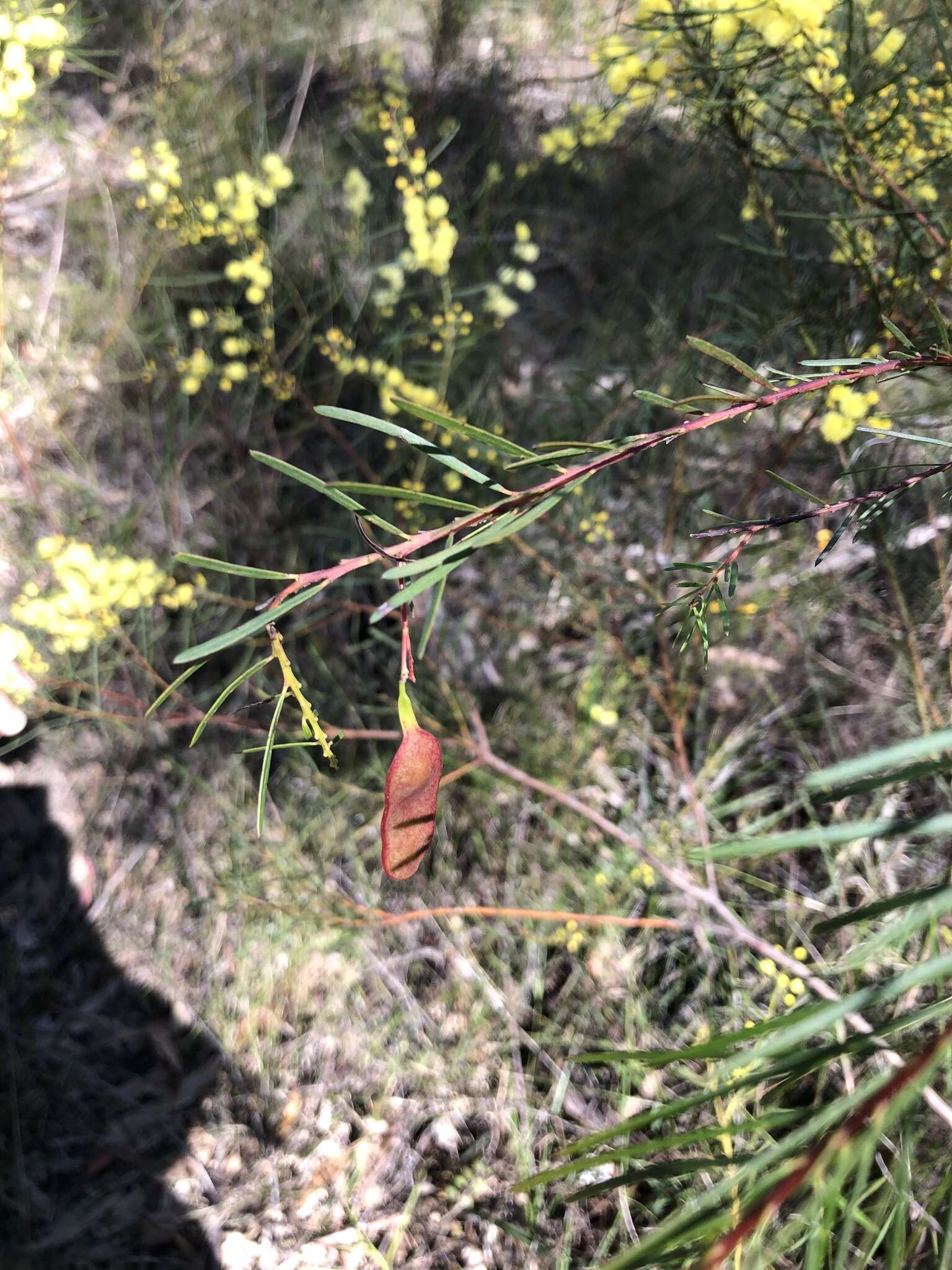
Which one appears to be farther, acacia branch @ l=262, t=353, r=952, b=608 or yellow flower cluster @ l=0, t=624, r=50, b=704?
yellow flower cluster @ l=0, t=624, r=50, b=704

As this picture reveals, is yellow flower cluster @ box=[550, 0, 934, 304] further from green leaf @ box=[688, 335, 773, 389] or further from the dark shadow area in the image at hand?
the dark shadow area

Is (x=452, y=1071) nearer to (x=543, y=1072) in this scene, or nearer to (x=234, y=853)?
(x=543, y=1072)

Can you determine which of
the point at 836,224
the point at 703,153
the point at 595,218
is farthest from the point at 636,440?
the point at 595,218

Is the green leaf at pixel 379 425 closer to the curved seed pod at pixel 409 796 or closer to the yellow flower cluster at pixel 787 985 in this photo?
the curved seed pod at pixel 409 796

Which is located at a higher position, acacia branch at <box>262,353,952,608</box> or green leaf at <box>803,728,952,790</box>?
acacia branch at <box>262,353,952,608</box>

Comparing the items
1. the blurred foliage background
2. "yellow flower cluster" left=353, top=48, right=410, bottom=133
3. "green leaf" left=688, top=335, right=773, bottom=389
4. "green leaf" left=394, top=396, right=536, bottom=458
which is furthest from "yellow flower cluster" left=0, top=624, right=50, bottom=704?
"yellow flower cluster" left=353, top=48, right=410, bottom=133

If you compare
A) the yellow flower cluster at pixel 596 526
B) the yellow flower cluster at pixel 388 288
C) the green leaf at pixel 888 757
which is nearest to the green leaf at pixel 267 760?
the green leaf at pixel 888 757

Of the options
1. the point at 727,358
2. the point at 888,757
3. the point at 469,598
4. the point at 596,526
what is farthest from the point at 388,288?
the point at 888,757
